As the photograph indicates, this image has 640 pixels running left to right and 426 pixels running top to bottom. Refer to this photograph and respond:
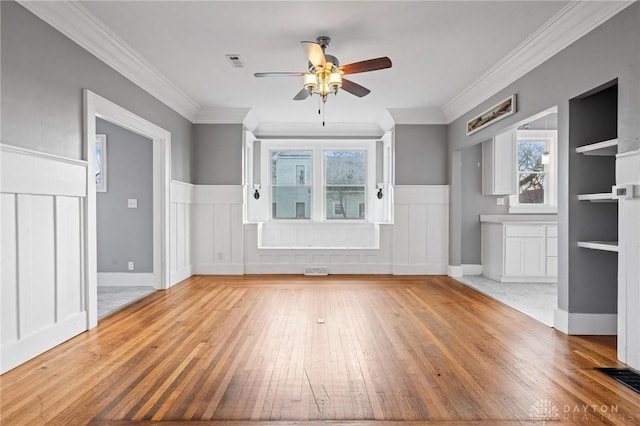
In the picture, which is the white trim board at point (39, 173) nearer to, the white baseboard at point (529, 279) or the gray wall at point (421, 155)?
the gray wall at point (421, 155)

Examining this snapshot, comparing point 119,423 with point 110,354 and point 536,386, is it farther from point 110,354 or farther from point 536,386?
A: point 536,386

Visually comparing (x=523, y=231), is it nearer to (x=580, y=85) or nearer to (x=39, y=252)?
(x=580, y=85)

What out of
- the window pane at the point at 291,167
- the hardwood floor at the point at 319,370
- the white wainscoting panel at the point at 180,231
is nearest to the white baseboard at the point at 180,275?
Result: the white wainscoting panel at the point at 180,231

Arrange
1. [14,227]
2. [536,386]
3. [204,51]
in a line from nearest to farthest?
[536,386] → [14,227] → [204,51]

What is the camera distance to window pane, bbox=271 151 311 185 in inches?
300

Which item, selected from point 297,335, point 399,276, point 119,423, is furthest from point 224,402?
point 399,276

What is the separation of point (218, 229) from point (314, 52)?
4.11 metres

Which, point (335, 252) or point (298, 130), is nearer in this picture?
point (335, 252)

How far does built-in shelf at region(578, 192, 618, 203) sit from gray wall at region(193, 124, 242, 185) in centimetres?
487

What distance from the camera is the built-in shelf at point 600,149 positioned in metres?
3.10

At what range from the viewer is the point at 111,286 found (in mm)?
5648

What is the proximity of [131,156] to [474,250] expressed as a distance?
565 cm

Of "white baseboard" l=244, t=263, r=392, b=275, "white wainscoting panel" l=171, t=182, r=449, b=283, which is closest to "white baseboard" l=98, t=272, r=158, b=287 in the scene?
"white wainscoting panel" l=171, t=182, r=449, b=283

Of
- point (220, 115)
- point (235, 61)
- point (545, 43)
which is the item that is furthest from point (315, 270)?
point (545, 43)
